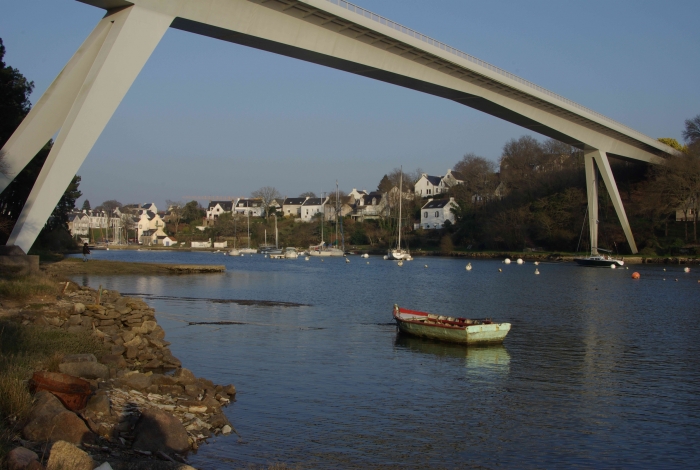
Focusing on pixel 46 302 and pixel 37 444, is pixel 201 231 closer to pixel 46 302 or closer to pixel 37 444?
pixel 46 302

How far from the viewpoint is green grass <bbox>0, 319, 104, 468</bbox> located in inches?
306

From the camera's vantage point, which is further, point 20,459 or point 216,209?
point 216,209

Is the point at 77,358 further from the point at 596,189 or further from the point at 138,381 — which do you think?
the point at 596,189

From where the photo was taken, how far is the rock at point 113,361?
1254 centimetres

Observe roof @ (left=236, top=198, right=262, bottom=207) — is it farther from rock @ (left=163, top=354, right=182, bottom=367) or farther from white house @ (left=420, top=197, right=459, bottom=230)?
rock @ (left=163, top=354, right=182, bottom=367)

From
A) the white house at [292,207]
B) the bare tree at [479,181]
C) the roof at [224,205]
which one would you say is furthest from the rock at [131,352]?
the roof at [224,205]

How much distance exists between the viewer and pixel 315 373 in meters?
16.0

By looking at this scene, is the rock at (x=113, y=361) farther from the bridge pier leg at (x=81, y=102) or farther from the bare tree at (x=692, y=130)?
the bare tree at (x=692, y=130)

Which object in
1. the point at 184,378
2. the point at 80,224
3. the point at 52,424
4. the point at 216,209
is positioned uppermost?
the point at 216,209

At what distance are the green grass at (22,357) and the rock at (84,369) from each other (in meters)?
0.16

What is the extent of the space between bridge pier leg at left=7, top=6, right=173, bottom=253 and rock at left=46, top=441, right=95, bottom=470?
591 inches

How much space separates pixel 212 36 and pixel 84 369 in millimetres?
19353

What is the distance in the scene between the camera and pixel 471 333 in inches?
778

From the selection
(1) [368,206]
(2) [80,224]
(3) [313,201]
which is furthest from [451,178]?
(2) [80,224]
